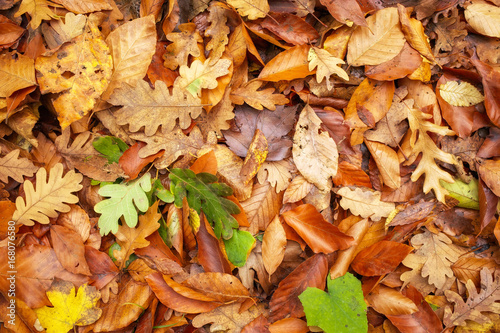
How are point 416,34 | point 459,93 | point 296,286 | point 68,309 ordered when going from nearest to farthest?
point 68,309
point 296,286
point 416,34
point 459,93

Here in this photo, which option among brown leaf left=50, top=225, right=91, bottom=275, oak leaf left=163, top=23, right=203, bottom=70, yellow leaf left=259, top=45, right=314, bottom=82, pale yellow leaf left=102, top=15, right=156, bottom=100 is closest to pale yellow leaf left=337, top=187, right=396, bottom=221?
yellow leaf left=259, top=45, right=314, bottom=82

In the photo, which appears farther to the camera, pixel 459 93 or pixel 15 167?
pixel 459 93

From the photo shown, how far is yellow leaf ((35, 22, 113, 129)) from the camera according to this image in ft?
5.52

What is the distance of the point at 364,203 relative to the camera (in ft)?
6.05

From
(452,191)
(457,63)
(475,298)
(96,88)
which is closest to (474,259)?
(475,298)

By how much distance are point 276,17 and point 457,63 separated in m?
1.18

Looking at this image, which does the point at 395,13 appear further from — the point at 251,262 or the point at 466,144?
the point at 251,262

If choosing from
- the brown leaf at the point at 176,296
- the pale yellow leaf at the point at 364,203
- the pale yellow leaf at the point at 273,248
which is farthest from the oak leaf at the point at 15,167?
the pale yellow leaf at the point at 364,203

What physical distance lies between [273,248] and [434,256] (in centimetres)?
99

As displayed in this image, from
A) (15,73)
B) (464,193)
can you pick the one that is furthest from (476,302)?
(15,73)

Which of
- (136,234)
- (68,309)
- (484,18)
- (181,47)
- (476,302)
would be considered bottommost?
(476,302)

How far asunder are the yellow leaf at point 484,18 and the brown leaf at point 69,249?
267cm

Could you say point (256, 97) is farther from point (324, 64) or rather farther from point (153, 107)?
point (153, 107)

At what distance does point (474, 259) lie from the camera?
1.94 meters
